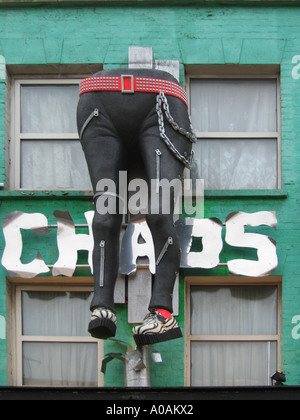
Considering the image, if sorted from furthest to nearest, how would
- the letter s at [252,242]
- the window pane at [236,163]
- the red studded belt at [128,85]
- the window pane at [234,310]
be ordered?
the window pane at [236,163] < the window pane at [234,310] < the letter s at [252,242] < the red studded belt at [128,85]

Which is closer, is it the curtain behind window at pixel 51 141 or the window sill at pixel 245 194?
the window sill at pixel 245 194

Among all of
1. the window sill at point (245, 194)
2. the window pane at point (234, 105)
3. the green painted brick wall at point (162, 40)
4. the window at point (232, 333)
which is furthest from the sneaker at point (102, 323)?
the window pane at point (234, 105)

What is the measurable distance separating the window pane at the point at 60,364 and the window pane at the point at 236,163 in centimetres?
252

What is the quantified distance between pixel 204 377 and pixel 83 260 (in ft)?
6.43

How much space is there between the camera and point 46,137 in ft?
37.3

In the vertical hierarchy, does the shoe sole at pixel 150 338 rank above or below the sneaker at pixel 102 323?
below

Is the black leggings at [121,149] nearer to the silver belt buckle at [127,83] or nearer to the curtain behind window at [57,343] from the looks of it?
the silver belt buckle at [127,83]

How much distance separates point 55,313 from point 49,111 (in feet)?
8.37

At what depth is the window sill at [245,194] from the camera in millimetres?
10781

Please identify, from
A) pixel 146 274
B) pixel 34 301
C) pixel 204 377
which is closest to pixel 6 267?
pixel 34 301

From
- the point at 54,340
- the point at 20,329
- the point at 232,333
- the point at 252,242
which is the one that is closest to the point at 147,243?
the point at 252,242

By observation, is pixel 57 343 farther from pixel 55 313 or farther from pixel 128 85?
pixel 128 85

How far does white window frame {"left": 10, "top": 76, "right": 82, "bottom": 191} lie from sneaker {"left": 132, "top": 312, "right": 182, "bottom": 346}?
3.00 m
